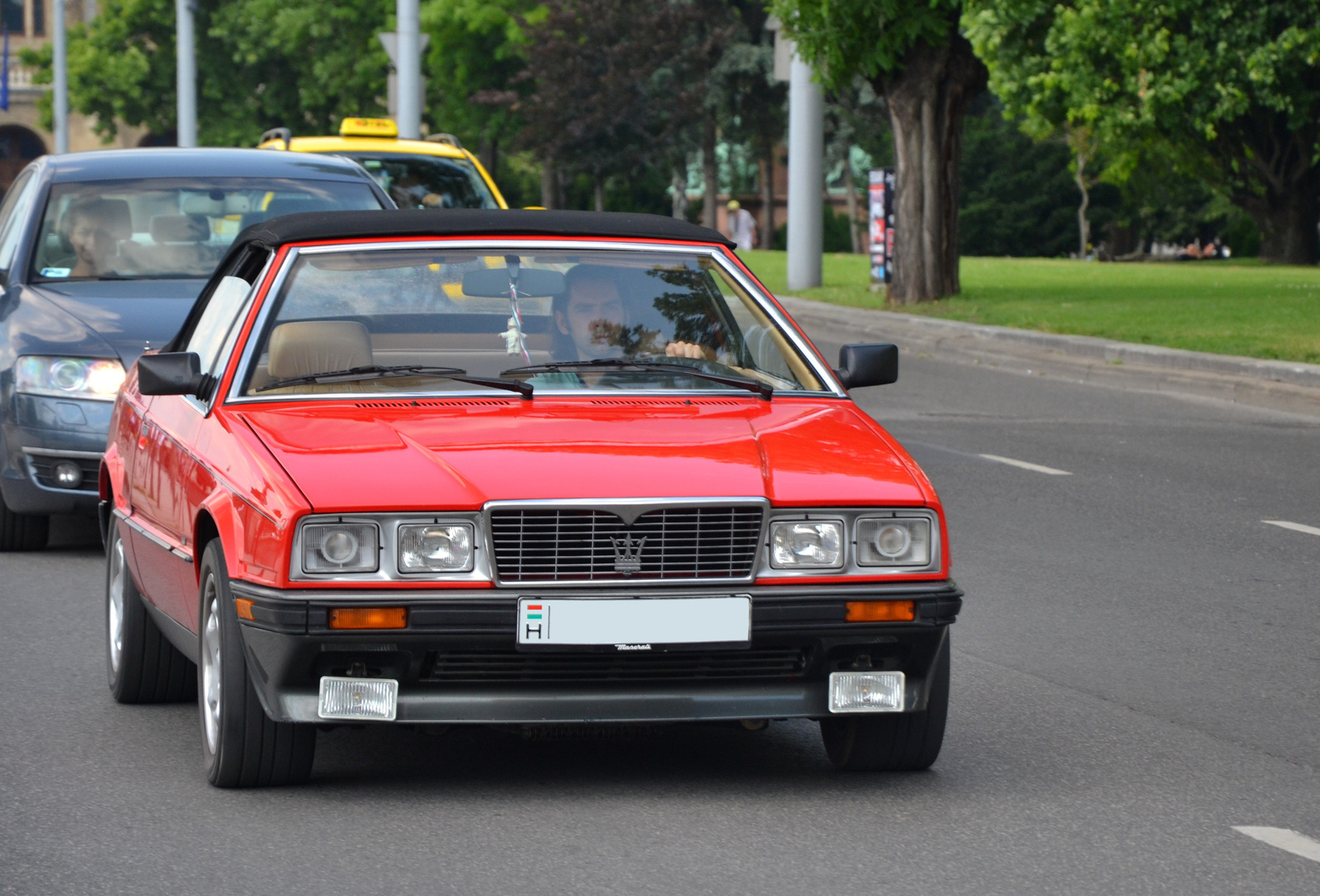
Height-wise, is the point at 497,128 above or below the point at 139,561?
above

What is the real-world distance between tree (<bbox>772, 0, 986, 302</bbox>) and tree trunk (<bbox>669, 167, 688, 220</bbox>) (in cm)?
4128

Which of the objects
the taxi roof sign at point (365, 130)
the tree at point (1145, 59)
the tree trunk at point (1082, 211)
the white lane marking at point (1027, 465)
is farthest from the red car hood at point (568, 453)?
the tree trunk at point (1082, 211)

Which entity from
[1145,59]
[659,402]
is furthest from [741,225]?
[659,402]

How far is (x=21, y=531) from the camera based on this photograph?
9273 mm

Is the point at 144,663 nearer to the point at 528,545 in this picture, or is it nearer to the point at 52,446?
the point at 528,545

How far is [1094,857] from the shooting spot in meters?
4.52

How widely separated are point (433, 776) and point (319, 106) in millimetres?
64393

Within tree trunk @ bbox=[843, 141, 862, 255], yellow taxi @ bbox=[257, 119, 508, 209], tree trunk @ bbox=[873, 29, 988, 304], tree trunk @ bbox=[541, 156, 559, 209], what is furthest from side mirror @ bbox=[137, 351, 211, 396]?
tree trunk @ bbox=[843, 141, 862, 255]

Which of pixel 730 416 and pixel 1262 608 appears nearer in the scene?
pixel 730 416

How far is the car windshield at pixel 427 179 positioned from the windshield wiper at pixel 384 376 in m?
12.0

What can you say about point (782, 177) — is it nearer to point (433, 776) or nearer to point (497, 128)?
point (497, 128)

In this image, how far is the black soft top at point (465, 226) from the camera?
19.2ft

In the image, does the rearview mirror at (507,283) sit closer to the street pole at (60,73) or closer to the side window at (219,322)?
the side window at (219,322)

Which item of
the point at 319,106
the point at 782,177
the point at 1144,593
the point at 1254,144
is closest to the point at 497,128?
Result: the point at 319,106
